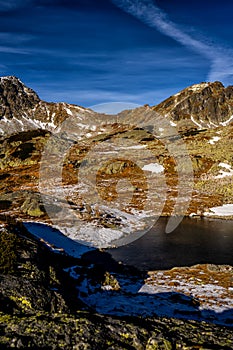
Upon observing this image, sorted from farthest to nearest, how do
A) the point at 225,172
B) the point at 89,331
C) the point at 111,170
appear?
the point at 111,170 < the point at 225,172 < the point at 89,331

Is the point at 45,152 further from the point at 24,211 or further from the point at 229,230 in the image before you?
the point at 229,230

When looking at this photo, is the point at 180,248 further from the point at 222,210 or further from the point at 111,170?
the point at 111,170

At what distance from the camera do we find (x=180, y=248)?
3491cm

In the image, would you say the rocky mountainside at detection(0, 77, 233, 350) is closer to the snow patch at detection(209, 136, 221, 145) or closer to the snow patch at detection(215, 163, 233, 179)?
the snow patch at detection(209, 136, 221, 145)

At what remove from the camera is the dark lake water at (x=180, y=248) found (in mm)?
30438

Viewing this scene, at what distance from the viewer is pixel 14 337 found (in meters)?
5.97

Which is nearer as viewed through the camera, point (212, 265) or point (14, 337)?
point (14, 337)

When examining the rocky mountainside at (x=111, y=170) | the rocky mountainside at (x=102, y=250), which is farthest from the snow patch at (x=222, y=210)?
the rocky mountainside at (x=111, y=170)

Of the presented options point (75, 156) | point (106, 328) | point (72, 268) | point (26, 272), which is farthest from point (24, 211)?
point (75, 156)

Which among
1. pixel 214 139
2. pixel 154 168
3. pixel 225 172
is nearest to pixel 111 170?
pixel 154 168

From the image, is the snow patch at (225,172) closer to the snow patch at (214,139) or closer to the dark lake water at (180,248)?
the snow patch at (214,139)

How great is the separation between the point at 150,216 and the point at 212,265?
25514 millimetres

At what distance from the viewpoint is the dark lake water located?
30438mm

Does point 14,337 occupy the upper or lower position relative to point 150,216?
lower
